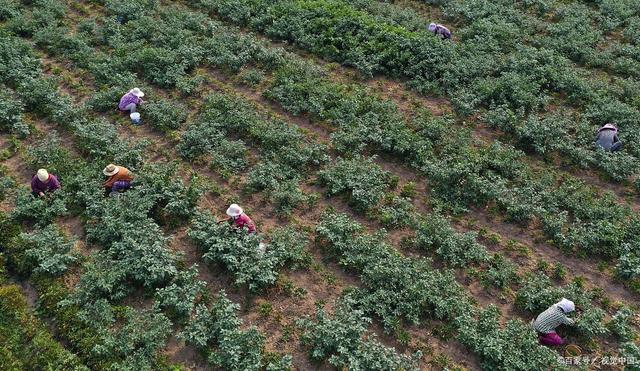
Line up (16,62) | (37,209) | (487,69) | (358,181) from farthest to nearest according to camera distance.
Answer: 1. (487,69)
2. (16,62)
3. (358,181)
4. (37,209)

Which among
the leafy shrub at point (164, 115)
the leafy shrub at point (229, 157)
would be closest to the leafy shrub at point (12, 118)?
the leafy shrub at point (164, 115)

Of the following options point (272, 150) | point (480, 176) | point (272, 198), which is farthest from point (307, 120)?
point (480, 176)

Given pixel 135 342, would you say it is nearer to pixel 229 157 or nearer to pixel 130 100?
pixel 229 157

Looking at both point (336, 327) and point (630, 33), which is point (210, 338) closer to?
point (336, 327)

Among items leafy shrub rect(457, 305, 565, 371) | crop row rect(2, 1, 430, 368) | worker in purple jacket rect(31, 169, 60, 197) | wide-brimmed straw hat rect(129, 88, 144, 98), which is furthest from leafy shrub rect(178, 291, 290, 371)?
wide-brimmed straw hat rect(129, 88, 144, 98)

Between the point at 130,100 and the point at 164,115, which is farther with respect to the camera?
the point at 130,100

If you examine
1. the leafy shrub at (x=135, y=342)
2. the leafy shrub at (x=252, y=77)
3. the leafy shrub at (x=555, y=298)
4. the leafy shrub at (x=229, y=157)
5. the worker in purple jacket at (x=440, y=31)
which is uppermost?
the worker in purple jacket at (x=440, y=31)

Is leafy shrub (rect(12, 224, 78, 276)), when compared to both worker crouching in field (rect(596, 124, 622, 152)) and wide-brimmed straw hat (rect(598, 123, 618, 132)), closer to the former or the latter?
worker crouching in field (rect(596, 124, 622, 152))

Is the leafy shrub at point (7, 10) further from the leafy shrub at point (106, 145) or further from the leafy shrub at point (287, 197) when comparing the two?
the leafy shrub at point (287, 197)

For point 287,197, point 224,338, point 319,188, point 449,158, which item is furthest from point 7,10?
point 449,158
